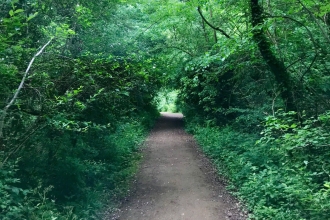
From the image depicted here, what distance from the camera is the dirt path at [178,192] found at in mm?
7375

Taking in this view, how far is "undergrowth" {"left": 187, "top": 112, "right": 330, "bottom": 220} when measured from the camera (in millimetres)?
5824

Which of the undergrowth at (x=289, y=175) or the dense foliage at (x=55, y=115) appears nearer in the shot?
the dense foliage at (x=55, y=115)

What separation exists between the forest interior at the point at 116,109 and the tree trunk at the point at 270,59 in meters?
0.03

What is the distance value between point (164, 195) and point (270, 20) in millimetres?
5183

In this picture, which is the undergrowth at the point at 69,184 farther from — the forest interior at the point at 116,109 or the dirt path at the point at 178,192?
the dirt path at the point at 178,192

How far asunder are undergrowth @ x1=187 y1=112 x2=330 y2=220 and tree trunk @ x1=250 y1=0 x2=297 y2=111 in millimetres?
1114

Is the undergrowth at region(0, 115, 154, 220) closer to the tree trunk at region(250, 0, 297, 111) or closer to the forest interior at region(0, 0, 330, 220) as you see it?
the forest interior at region(0, 0, 330, 220)

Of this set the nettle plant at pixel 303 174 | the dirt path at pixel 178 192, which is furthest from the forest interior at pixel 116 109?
the dirt path at pixel 178 192

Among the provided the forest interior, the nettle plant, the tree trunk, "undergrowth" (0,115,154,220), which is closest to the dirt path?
the forest interior

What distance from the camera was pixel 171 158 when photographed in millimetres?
12992

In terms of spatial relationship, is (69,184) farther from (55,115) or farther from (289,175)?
(289,175)

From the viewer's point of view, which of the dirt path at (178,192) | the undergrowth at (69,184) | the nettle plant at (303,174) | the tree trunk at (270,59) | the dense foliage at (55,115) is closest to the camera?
the undergrowth at (69,184)

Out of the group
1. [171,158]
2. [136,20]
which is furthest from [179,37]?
[171,158]

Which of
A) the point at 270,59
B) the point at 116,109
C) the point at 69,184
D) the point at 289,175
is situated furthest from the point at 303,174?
the point at 116,109
